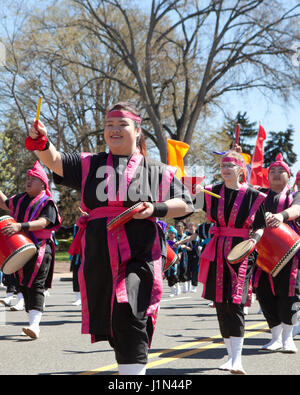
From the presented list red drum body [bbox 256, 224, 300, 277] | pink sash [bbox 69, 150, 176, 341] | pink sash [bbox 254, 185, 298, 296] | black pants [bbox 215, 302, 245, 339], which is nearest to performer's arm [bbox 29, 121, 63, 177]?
pink sash [bbox 69, 150, 176, 341]

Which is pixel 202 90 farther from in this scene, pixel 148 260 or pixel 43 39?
pixel 148 260

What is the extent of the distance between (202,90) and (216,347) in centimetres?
2060

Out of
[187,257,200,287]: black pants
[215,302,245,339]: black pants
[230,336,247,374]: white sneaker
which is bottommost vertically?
[187,257,200,287]: black pants

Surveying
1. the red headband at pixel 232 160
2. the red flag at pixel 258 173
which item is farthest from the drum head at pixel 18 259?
the red flag at pixel 258 173

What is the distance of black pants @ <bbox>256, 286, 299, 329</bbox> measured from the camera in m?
6.51

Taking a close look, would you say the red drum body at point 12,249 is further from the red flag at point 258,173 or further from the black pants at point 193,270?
the black pants at point 193,270

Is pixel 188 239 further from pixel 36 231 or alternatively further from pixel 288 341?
pixel 288 341

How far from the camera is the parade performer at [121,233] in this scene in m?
3.62

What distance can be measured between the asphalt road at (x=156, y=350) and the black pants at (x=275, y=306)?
0.36 meters

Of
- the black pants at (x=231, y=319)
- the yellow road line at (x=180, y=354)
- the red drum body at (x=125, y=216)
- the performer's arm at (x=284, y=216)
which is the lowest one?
the yellow road line at (x=180, y=354)

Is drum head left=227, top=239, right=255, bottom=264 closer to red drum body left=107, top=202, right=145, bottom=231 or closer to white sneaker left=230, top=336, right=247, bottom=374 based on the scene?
white sneaker left=230, top=336, right=247, bottom=374

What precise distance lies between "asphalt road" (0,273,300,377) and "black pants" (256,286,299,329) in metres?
0.36
